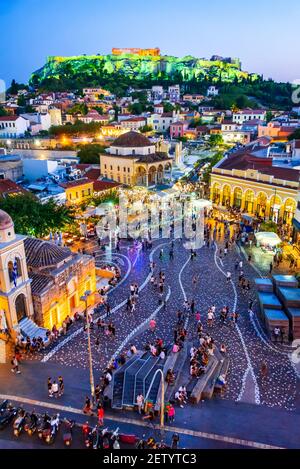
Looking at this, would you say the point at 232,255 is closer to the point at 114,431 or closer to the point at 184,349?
the point at 184,349

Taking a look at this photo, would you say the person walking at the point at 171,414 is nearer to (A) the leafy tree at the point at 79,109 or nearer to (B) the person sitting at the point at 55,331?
(B) the person sitting at the point at 55,331

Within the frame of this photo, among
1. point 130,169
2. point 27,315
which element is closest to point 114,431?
point 27,315

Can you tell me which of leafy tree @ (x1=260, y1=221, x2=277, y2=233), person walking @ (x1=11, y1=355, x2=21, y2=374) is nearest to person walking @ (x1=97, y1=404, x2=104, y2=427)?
person walking @ (x1=11, y1=355, x2=21, y2=374)

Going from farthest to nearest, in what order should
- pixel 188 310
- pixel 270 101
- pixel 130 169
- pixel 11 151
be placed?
pixel 270 101
pixel 11 151
pixel 130 169
pixel 188 310

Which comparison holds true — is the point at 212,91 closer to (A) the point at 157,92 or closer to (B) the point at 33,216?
(A) the point at 157,92

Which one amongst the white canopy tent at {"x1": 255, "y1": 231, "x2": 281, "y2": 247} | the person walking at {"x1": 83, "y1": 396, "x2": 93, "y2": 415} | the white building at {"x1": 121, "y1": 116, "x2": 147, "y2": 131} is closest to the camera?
the person walking at {"x1": 83, "y1": 396, "x2": 93, "y2": 415}

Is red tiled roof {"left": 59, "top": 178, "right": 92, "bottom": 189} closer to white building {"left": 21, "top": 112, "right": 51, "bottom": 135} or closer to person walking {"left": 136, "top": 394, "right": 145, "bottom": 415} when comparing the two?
person walking {"left": 136, "top": 394, "right": 145, "bottom": 415}
